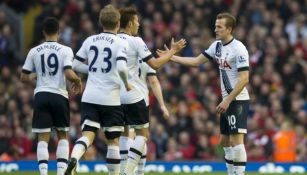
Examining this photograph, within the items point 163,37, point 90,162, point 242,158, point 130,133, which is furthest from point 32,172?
point 163,37

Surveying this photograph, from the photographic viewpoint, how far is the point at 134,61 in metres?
15.1

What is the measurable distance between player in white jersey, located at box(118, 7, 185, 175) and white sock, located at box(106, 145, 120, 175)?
0.46 metres

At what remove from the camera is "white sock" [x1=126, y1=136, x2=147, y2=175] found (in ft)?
48.6

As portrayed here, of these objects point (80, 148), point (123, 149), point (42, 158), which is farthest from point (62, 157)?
point (80, 148)

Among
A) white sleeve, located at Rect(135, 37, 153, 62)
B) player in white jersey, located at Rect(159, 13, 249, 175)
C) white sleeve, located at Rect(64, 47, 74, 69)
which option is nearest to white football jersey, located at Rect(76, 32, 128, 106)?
white sleeve, located at Rect(135, 37, 153, 62)

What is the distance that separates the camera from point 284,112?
24484mm

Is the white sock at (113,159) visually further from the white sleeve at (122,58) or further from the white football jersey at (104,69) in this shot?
the white sleeve at (122,58)

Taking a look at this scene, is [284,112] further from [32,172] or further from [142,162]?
[142,162]

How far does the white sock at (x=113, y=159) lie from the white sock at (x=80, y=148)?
37 centimetres

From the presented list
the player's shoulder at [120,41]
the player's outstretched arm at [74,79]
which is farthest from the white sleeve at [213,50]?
the player's outstretched arm at [74,79]

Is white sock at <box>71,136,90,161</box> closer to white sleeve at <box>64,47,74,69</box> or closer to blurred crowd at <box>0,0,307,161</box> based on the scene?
white sleeve at <box>64,47,74,69</box>

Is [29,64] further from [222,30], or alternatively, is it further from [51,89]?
[222,30]

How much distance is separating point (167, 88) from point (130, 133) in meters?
8.64

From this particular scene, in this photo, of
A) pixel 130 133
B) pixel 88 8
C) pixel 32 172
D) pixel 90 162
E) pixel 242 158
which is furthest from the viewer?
pixel 88 8
